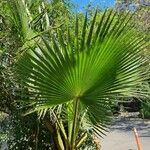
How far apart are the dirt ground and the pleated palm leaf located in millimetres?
9369

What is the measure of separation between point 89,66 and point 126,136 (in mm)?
16932

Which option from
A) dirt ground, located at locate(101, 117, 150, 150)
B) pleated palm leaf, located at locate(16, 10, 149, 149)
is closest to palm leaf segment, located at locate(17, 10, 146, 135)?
pleated palm leaf, located at locate(16, 10, 149, 149)

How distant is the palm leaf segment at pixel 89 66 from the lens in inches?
155

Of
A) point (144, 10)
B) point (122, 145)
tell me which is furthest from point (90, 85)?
point (144, 10)

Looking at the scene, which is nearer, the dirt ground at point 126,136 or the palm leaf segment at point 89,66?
the palm leaf segment at point 89,66

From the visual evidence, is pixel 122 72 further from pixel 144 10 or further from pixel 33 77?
pixel 144 10

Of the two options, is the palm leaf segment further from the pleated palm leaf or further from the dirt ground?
the dirt ground

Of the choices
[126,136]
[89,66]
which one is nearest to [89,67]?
[89,66]

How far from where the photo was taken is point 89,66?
3955 millimetres

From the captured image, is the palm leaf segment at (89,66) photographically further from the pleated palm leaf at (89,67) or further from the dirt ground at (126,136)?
the dirt ground at (126,136)

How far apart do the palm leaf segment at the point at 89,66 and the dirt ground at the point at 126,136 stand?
941cm

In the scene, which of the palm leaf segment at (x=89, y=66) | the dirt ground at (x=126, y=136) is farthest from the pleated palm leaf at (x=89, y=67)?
the dirt ground at (x=126, y=136)

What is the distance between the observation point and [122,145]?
17.1 m

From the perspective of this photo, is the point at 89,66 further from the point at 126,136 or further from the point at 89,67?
the point at 126,136
